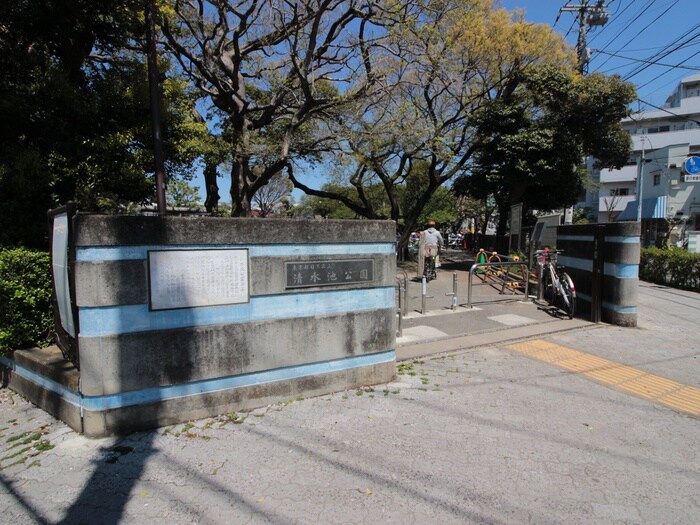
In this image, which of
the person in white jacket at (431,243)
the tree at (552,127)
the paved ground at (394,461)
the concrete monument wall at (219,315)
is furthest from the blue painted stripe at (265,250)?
the tree at (552,127)

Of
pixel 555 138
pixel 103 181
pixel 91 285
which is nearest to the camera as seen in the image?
pixel 91 285

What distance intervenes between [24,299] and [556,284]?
28.3 feet

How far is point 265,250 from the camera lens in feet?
13.8

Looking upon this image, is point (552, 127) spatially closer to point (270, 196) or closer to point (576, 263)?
point (576, 263)

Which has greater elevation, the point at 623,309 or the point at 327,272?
the point at 327,272

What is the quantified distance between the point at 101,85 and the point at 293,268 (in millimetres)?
4984

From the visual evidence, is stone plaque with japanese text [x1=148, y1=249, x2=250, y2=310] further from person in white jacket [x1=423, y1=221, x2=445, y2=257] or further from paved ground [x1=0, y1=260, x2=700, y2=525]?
person in white jacket [x1=423, y1=221, x2=445, y2=257]

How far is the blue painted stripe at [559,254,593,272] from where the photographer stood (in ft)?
27.8

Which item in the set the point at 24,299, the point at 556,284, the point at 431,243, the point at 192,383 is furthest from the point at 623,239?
the point at 24,299

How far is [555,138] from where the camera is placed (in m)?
16.3

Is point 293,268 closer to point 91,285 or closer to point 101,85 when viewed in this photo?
point 91,285

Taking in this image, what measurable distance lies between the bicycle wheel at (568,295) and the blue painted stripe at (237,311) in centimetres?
507

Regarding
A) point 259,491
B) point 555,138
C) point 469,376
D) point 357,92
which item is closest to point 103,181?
point 259,491

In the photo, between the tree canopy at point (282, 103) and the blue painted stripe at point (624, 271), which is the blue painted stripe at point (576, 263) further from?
the tree canopy at point (282, 103)
